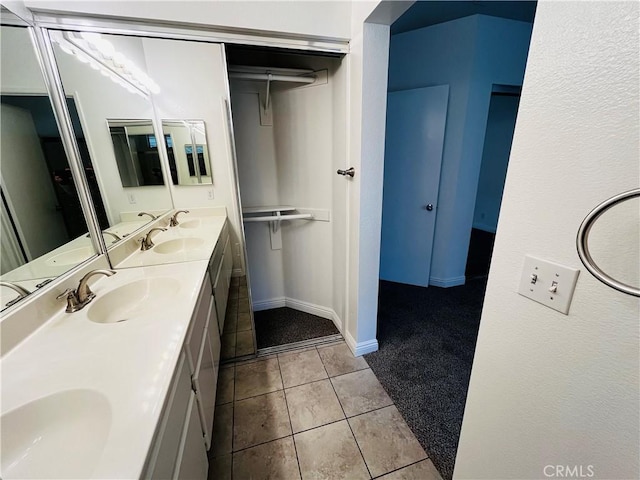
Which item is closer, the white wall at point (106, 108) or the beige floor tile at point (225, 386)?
the white wall at point (106, 108)

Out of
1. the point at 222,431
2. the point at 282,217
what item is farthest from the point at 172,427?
the point at 282,217

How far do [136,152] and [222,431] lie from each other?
1.68m

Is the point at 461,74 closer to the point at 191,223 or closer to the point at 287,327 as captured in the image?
the point at 191,223

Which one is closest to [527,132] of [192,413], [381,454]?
[192,413]

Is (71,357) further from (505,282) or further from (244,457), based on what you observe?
(505,282)

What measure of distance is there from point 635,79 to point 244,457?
1852mm

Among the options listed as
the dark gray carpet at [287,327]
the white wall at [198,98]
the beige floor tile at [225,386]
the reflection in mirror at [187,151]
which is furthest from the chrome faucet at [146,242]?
the dark gray carpet at [287,327]

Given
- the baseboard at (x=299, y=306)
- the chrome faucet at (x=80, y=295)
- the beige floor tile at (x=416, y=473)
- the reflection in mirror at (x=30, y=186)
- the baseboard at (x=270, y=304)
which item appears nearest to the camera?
the reflection in mirror at (x=30, y=186)

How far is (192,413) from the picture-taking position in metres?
0.92

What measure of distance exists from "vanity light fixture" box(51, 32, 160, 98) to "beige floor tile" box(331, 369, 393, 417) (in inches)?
86.3

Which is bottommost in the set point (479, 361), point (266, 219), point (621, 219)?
point (479, 361)

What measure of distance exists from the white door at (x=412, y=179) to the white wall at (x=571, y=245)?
6.68 ft

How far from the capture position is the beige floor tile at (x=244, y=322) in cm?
193

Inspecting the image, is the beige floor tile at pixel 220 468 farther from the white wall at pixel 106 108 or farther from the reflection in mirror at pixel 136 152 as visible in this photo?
the reflection in mirror at pixel 136 152
